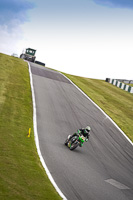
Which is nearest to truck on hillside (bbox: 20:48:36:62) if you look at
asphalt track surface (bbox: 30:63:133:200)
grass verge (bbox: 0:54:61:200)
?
asphalt track surface (bbox: 30:63:133:200)

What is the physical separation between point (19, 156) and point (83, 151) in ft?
14.7

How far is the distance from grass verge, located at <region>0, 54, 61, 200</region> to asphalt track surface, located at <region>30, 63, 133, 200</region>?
634 mm

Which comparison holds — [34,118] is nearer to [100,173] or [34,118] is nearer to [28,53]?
[100,173]

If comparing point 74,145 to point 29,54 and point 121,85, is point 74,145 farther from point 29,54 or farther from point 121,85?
point 29,54

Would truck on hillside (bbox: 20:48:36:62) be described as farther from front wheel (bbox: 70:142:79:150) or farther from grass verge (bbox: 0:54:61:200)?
front wheel (bbox: 70:142:79:150)

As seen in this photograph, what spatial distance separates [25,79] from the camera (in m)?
26.2

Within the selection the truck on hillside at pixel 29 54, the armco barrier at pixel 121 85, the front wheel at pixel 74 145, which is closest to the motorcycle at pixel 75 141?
the front wheel at pixel 74 145

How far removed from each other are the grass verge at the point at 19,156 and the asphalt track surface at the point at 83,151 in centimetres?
63

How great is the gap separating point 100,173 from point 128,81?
141 ft

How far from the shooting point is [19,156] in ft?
34.4

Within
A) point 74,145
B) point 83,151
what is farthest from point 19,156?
point 83,151

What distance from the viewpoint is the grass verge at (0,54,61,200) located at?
7.66m

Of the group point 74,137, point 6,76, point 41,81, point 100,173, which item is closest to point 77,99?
point 41,81

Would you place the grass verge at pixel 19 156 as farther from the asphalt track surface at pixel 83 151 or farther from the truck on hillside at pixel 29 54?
the truck on hillside at pixel 29 54
